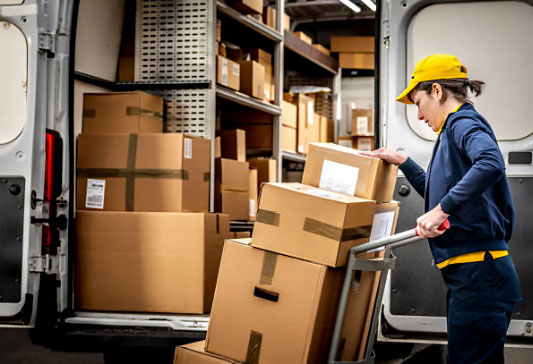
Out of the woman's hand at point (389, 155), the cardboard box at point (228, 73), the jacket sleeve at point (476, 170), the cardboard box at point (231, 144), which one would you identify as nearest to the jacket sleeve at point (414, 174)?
the woman's hand at point (389, 155)

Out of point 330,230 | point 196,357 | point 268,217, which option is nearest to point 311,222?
point 330,230

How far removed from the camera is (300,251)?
9.16ft

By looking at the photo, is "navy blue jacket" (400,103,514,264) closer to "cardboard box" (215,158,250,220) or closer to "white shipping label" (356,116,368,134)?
"cardboard box" (215,158,250,220)

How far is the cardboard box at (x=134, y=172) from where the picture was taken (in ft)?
12.8

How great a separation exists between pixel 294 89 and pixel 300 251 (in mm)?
4768

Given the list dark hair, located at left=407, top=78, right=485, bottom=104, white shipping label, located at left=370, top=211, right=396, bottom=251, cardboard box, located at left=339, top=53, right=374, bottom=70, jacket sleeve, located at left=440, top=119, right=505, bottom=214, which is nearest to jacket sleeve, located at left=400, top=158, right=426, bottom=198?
white shipping label, located at left=370, top=211, right=396, bottom=251

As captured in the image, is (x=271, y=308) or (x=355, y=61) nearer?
(x=271, y=308)

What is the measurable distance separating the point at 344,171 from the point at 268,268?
19.8 inches

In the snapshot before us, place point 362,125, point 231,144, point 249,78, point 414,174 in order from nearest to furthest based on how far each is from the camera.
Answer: point 414,174 < point 231,144 < point 249,78 < point 362,125

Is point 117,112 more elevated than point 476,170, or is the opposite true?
point 117,112

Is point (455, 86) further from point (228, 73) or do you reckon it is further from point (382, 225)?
point (228, 73)

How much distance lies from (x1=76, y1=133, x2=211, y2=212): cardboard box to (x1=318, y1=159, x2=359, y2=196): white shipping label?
1.21m

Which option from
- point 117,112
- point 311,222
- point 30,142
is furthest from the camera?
point 117,112

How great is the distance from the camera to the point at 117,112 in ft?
14.1
